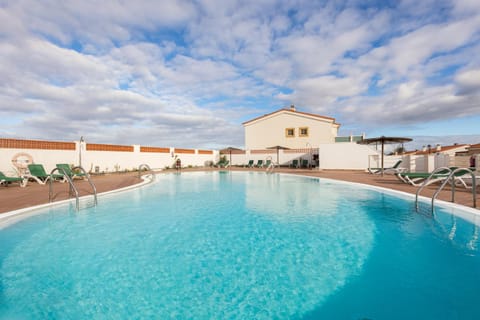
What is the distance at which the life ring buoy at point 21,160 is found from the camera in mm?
11352

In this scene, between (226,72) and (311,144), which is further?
(311,144)

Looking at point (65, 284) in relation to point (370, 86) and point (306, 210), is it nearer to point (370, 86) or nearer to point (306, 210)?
point (306, 210)

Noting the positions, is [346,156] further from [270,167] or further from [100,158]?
[100,158]

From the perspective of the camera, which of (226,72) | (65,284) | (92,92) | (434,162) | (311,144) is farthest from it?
(311,144)

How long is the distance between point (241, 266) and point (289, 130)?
2664 cm

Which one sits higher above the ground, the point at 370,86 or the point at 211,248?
the point at 370,86

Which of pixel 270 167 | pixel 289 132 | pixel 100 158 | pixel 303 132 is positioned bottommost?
pixel 270 167

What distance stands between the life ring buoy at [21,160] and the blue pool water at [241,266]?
28.8 ft

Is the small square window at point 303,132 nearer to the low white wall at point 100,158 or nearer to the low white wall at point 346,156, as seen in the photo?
the low white wall at point 346,156

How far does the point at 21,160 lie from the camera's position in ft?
38.0

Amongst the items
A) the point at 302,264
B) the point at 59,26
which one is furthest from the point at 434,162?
the point at 59,26

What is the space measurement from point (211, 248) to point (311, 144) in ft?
84.3

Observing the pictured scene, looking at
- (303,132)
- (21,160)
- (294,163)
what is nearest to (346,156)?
(294,163)

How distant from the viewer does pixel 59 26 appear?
31.4 ft
